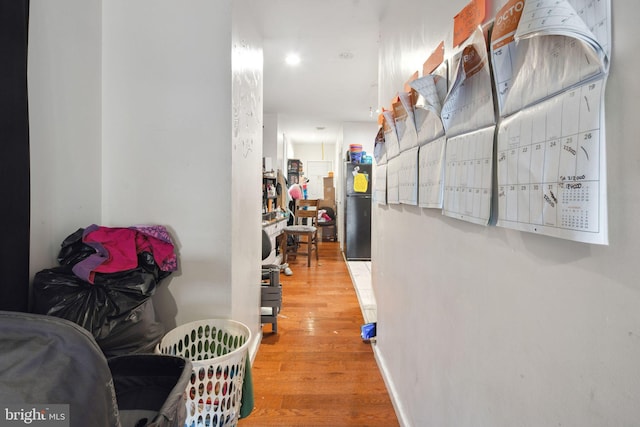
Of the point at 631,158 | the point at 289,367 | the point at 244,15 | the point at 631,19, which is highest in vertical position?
the point at 244,15

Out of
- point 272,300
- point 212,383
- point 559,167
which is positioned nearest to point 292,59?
point 272,300

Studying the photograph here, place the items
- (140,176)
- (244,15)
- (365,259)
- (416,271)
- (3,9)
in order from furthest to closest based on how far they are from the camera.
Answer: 1. (365,259)
2. (244,15)
3. (140,176)
4. (416,271)
5. (3,9)

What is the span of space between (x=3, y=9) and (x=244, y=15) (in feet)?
3.74

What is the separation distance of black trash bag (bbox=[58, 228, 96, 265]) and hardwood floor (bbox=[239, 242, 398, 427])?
107 cm

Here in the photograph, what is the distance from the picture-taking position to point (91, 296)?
1.06 metres

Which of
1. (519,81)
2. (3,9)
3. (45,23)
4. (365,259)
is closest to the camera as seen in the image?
(519,81)

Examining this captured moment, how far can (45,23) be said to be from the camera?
1.11 metres

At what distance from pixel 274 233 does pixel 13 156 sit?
3045mm

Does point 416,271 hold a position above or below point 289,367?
above

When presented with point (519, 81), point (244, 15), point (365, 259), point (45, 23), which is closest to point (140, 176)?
point (45, 23)

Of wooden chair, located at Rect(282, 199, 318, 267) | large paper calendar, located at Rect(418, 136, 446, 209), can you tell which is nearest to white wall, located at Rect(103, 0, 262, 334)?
large paper calendar, located at Rect(418, 136, 446, 209)

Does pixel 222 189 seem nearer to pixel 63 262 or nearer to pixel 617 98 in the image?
pixel 63 262

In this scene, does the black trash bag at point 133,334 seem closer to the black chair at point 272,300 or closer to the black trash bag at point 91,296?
the black trash bag at point 91,296

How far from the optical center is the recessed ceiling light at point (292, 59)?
2920 mm
